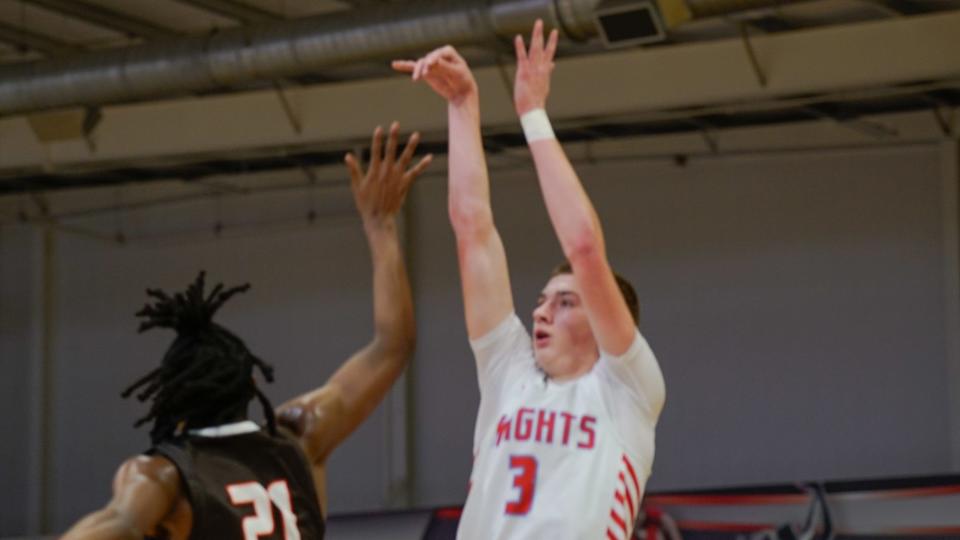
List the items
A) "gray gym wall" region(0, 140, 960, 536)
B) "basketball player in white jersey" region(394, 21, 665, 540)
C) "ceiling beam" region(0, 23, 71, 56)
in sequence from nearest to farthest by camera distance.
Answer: "basketball player in white jersey" region(394, 21, 665, 540) < "ceiling beam" region(0, 23, 71, 56) < "gray gym wall" region(0, 140, 960, 536)

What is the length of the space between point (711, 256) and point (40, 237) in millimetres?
8333

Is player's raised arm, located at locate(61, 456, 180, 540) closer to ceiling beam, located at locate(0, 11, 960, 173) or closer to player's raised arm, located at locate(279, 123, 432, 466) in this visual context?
player's raised arm, located at locate(279, 123, 432, 466)

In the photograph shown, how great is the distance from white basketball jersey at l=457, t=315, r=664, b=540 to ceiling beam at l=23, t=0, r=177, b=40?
933 cm

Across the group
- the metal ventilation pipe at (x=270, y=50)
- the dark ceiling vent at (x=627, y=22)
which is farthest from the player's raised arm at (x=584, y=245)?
the metal ventilation pipe at (x=270, y=50)

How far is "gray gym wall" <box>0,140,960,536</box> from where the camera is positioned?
A: 14180mm

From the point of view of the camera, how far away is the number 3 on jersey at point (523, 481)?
3.83 m

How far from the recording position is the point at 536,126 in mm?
3928

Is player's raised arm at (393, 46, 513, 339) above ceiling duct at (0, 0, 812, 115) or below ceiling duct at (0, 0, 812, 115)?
below

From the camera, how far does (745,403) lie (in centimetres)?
1478

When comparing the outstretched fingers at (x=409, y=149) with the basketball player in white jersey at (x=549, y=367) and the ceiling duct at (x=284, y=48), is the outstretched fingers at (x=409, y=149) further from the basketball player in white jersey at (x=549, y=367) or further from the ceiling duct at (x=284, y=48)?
the ceiling duct at (x=284, y=48)

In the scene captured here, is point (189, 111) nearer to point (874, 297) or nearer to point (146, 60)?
point (146, 60)

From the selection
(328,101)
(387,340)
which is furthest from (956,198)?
(387,340)

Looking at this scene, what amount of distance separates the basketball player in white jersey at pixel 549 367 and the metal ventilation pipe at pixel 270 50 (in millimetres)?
6178

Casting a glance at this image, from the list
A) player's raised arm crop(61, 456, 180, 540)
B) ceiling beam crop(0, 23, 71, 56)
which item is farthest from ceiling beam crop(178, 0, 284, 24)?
player's raised arm crop(61, 456, 180, 540)
